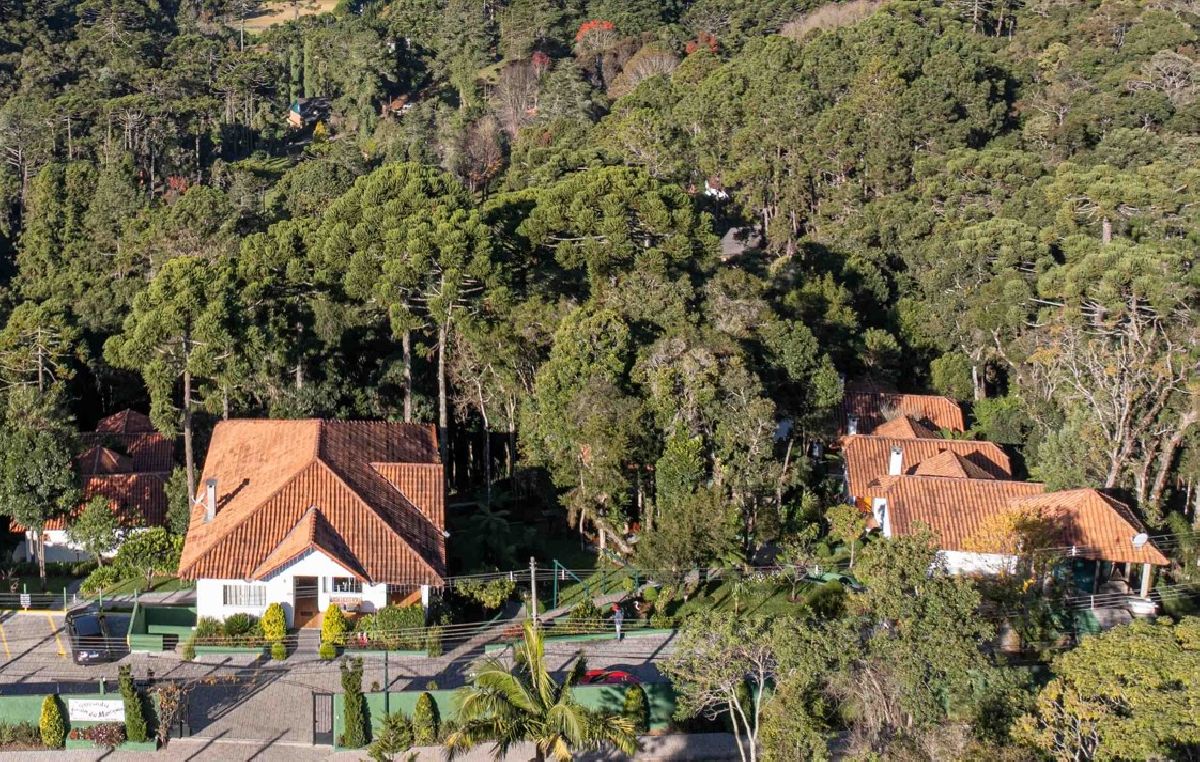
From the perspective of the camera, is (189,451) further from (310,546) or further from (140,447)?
(310,546)

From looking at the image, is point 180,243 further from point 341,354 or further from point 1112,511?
point 1112,511

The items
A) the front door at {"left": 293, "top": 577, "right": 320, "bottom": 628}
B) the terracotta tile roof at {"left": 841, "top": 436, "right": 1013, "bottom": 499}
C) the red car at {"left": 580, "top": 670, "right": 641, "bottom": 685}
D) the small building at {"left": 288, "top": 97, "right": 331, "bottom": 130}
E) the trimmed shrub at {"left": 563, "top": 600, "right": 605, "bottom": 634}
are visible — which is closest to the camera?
the red car at {"left": 580, "top": 670, "right": 641, "bottom": 685}

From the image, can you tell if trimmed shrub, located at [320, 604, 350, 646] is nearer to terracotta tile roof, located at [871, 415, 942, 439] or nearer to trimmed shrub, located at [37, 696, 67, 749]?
trimmed shrub, located at [37, 696, 67, 749]

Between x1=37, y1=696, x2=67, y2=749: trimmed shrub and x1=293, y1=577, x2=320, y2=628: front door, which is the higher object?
x1=293, y1=577, x2=320, y2=628: front door

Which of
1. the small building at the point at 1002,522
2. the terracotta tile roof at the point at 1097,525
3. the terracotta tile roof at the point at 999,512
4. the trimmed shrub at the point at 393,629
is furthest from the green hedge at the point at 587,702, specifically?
the terracotta tile roof at the point at 1097,525

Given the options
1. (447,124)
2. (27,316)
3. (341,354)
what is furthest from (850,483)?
(447,124)

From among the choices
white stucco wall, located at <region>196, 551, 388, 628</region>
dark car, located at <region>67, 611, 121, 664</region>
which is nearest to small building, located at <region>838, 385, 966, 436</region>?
white stucco wall, located at <region>196, 551, 388, 628</region>
